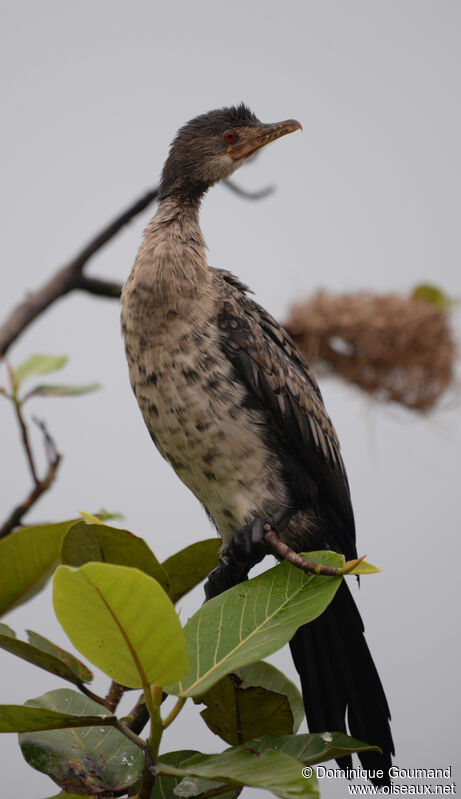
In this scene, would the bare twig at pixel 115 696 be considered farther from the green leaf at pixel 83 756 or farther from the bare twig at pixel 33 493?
the bare twig at pixel 33 493

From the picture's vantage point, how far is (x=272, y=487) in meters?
0.88

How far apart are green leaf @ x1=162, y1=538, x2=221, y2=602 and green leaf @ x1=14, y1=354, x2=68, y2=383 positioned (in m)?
0.45

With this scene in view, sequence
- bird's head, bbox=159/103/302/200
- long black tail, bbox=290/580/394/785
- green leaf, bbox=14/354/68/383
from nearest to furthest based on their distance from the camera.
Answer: long black tail, bbox=290/580/394/785 < bird's head, bbox=159/103/302/200 < green leaf, bbox=14/354/68/383

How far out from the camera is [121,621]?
50 cm

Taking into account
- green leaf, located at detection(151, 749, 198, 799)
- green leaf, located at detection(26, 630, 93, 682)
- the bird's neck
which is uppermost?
the bird's neck

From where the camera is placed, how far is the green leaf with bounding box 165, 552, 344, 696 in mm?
546

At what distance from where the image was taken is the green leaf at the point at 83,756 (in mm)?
569

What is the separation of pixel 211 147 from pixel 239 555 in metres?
0.51

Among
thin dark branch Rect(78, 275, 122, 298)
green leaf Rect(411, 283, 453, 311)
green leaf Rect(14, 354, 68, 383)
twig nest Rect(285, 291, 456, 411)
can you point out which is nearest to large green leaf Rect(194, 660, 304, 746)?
green leaf Rect(14, 354, 68, 383)

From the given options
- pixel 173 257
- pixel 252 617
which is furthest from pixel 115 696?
pixel 173 257

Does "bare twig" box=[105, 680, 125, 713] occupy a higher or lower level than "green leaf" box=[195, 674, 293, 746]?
higher

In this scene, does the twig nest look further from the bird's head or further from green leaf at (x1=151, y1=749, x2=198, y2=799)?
green leaf at (x1=151, y1=749, x2=198, y2=799)

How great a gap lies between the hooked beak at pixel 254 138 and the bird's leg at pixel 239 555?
0.47m

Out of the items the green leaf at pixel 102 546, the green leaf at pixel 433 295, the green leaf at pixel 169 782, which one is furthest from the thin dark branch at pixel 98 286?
the green leaf at pixel 433 295
